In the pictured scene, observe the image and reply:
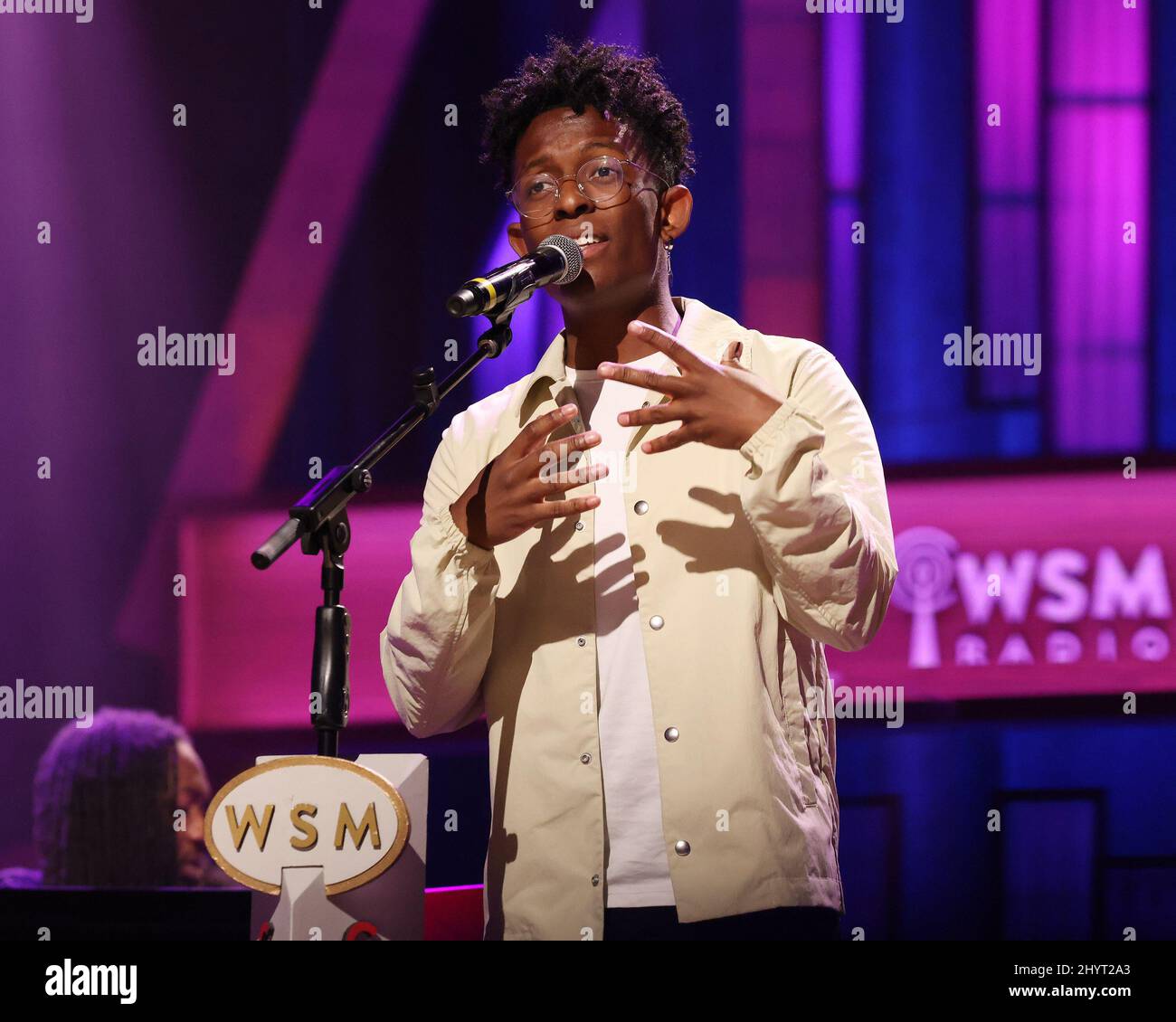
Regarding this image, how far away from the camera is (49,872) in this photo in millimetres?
3193

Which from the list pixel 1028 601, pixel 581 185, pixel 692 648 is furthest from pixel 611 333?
pixel 1028 601

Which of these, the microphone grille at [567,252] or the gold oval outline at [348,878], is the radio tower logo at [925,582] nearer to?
the microphone grille at [567,252]

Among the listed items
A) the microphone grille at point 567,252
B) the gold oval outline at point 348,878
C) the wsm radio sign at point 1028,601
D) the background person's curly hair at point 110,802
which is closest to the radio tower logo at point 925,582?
the wsm radio sign at point 1028,601

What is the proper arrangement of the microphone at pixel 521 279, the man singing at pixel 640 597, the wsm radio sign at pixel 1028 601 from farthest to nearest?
the wsm radio sign at pixel 1028 601
the man singing at pixel 640 597
the microphone at pixel 521 279

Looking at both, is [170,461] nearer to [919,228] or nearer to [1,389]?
[1,389]

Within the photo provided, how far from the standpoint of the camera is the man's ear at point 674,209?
239 cm

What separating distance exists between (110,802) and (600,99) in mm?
2024

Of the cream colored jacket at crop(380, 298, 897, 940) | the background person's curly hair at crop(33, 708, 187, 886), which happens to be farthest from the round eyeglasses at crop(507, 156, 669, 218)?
the background person's curly hair at crop(33, 708, 187, 886)

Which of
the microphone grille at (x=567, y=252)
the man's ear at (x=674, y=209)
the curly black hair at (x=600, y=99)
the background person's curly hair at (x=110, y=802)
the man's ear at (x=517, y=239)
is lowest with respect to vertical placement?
the background person's curly hair at (x=110, y=802)

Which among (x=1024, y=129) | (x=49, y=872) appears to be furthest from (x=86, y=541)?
(x=1024, y=129)

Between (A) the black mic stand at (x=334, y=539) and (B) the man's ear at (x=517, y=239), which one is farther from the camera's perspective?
(B) the man's ear at (x=517, y=239)

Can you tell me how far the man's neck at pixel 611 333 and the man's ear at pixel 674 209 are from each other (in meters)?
0.13

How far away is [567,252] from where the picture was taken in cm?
208
